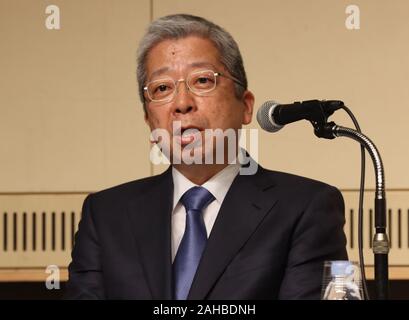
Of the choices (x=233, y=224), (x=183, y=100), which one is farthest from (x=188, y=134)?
(x=233, y=224)

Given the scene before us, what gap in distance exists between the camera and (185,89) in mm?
1637

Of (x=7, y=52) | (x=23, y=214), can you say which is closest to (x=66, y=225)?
(x=23, y=214)

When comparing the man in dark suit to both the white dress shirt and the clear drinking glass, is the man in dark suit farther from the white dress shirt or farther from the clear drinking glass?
the clear drinking glass

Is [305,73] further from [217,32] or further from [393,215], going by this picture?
[217,32]

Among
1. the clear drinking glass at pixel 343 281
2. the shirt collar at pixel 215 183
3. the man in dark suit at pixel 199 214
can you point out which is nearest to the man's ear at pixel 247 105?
the man in dark suit at pixel 199 214

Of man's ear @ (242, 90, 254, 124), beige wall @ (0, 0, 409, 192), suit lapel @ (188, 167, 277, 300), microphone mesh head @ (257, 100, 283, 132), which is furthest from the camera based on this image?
beige wall @ (0, 0, 409, 192)

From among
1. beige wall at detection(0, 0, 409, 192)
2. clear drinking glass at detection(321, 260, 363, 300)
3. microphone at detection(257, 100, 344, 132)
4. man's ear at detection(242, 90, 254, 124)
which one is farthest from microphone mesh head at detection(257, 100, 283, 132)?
beige wall at detection(0, 0, 409, 192)

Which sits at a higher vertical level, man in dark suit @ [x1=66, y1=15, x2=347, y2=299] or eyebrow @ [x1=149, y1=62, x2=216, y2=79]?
eyebrow @ [x1=149, y1=62, x2=216, y2=79]

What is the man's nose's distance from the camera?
1.62 meters

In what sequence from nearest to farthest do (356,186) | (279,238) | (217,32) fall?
1. (279,238)
2. (217,32)
3. (356,186)

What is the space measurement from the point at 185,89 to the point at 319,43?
0.87m

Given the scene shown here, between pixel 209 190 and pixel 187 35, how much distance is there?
1.00 feet

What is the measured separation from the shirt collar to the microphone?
31 centimetres

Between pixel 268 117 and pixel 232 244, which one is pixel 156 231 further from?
pixel 268 117
